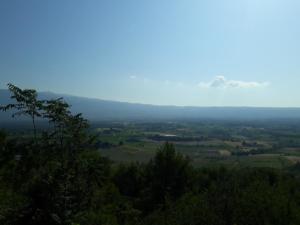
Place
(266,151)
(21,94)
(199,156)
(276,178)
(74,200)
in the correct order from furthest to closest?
1. (266,151)
2. (199,156)
3. (276,178)
4. (21,94)
5. (74,200)

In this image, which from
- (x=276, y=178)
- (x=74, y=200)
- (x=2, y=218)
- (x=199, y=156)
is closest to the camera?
(x=2, y=218)

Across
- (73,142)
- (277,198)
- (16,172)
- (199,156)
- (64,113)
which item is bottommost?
(199,156)

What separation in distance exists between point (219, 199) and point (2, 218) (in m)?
6.68

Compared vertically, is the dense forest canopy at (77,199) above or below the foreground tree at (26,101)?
below

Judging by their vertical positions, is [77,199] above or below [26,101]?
below

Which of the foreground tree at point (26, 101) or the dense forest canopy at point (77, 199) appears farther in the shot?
the foreground tree at point (26, 101)

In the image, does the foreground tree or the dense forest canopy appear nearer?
the dense forest canopy

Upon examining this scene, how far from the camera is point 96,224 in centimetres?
1082

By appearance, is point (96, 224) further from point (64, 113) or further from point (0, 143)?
point (0, 143)

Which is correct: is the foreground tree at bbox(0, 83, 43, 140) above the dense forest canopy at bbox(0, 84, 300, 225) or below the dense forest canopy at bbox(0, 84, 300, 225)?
above

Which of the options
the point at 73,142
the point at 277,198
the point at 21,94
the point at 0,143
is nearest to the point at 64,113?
the point at 73,142

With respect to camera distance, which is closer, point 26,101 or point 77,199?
point 77,199

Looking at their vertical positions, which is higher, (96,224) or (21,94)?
(21,94)

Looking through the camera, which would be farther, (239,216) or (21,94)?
(21,94)
